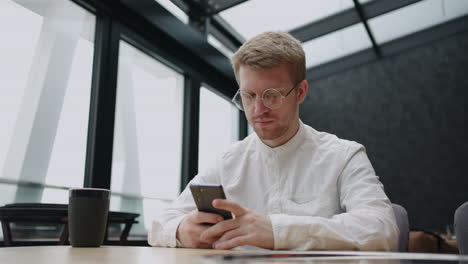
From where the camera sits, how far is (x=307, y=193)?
4.30ft

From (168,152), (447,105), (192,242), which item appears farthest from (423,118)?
(192,242)

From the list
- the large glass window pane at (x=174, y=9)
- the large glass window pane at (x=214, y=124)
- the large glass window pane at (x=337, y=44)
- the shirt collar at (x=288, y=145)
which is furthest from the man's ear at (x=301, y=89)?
the large glass window pane at (x=337, y=44)

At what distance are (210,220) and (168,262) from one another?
0.42 meters

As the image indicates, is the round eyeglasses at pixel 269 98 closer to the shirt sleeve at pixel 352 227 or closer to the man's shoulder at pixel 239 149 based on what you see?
the man's shoulder at pixel 239 149

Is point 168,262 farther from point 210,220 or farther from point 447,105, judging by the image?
point 447,105

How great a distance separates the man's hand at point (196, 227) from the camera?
0.96 metres

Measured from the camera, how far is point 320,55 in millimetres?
5934

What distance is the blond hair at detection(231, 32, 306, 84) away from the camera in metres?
1.29

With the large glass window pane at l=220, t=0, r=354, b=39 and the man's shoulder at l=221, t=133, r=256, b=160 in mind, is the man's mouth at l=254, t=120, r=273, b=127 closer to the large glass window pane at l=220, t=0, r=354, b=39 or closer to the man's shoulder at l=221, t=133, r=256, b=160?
the man's shoulder at l=221, t=133, r=256, b=160

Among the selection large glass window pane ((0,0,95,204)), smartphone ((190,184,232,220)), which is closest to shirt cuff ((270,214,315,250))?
smartphone ((190,184,232,220))

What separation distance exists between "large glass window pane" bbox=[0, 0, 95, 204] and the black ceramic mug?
1.68 metres

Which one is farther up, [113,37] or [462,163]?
[113,37]

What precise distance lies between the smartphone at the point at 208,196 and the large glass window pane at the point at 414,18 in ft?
15.9

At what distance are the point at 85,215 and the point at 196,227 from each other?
0.26 meters
